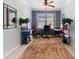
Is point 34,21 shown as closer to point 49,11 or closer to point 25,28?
point 49,11

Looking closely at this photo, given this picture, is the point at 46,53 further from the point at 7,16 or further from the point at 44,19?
the point at 44,19

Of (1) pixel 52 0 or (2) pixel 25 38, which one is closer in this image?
(2) pixel 25 38

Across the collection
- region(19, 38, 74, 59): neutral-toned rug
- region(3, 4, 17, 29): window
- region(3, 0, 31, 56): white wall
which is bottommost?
region(19, 38, 74, 59): neutral-toned rug

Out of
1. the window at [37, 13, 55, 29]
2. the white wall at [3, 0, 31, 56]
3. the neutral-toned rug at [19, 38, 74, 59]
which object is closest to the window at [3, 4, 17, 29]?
the white wall at [3, 0, 31, 56]

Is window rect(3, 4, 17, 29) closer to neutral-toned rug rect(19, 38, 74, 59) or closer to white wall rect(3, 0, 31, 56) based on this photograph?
white wall rect(3, 0, 31, 56)

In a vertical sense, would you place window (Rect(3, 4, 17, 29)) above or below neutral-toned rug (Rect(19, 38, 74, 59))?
above

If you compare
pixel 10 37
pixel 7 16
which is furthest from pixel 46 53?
pixel 7 16

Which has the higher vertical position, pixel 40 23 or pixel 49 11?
pixel 49 11

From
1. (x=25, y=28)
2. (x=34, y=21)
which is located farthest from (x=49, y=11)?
(x=25, y=28)

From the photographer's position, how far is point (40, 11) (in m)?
16.8

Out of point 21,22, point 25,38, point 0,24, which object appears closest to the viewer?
point 0,24

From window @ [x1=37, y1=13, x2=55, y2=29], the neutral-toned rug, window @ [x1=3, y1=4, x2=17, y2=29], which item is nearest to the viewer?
window @ [x1=3, y1=4, x2=17, y2=29]

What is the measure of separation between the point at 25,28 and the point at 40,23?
741 cm
